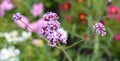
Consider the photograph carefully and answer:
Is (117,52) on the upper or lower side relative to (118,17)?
lower

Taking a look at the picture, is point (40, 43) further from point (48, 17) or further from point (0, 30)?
point (48, 17)

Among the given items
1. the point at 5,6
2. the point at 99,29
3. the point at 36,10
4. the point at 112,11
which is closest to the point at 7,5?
the point at 5,6

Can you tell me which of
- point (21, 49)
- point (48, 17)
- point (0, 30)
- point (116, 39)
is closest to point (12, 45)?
point (21, 49)

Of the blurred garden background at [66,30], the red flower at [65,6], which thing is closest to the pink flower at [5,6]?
the blurred garden background at [66,30]

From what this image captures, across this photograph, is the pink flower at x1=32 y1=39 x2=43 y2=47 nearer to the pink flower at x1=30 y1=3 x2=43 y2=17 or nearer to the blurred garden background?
the blurred garden background

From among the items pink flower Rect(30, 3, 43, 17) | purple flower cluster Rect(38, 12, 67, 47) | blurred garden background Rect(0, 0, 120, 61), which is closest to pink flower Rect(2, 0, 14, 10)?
blurred garden background Rect(0, 0, 120, 61)

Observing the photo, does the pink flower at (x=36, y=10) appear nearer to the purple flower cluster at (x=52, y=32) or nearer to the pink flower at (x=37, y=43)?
the pink flower at (x=37, y=43)

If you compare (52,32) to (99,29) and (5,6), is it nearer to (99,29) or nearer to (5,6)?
(99,29)

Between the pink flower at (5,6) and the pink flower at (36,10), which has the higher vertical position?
the pink flower at (5,6)
